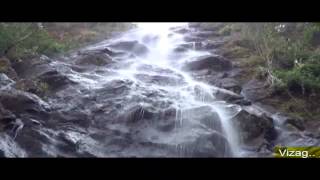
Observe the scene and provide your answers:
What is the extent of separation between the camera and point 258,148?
5141 mm

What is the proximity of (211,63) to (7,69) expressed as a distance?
7.96 ft

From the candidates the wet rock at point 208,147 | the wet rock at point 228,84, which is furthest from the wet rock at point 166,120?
the wet rock at point 228,84

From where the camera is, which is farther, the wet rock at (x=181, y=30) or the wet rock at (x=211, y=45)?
the wet rock at (x=211, y=45)

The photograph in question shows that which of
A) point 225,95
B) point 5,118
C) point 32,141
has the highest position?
point 225,95

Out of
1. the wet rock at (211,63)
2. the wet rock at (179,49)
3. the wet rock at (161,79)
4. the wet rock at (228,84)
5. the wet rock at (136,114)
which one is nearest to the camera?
the wet rock at (136,114)

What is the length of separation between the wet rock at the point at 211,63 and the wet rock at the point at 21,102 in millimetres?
1895

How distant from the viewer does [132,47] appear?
639cm

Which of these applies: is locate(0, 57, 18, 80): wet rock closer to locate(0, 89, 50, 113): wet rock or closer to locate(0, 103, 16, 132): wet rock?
locate(0, 89, 50, 113): wet rock

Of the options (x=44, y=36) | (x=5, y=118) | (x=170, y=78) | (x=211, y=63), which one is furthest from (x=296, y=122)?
(x=5, y=118)

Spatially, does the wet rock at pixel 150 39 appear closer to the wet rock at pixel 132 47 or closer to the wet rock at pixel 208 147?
the wet rock at pixel 132 47

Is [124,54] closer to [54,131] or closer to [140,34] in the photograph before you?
[140,34]

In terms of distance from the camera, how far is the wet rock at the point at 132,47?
625cm

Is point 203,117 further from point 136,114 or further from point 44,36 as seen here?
point 44,36

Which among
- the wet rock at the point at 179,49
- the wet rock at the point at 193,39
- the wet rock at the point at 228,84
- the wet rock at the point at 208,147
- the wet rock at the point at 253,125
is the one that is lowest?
the wet rock at the point at 208,147
